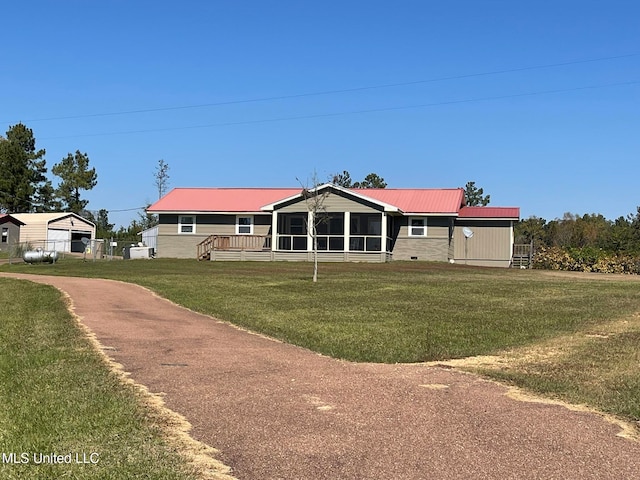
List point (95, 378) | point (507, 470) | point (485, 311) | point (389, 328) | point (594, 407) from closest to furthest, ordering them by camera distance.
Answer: point (507, 470)
point (594, 407)
point (95, 378)
point (389, 328)
point (485, 311)

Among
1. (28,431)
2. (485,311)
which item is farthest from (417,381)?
(485,311)

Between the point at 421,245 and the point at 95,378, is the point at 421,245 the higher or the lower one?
the higher one

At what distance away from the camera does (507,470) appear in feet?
15.8

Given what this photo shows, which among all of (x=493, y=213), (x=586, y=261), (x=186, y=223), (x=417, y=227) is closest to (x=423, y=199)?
(x=417, y=227)

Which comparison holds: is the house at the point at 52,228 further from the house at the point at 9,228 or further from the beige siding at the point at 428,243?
the beige siding at the point at 428,243

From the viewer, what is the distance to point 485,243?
122 feet

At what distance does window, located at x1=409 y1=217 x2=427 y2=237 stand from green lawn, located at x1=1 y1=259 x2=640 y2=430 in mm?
11728

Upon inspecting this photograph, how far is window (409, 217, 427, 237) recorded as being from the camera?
3656cm

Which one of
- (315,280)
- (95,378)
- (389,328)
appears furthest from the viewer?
(315,280)

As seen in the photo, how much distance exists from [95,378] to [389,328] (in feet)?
20.4

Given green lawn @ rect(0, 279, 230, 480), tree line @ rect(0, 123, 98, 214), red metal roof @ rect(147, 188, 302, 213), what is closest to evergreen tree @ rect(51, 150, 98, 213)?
tree line @ rect(0, 123, 98, 214)

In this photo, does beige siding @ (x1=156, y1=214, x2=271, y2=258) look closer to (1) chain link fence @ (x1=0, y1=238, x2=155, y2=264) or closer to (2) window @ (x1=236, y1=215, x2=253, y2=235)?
(2) window @ (x1=236, y1=215, x2=253, y2=235)

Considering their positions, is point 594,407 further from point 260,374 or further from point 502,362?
point 260,374

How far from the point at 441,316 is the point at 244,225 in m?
25.9
